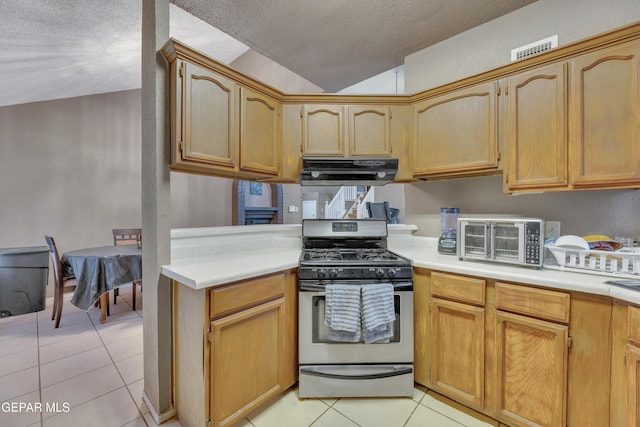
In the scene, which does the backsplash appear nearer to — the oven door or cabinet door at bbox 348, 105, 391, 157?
cabinet door at bbox 348, 105, 391, 157

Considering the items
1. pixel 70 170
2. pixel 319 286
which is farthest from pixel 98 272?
pixel 319 286

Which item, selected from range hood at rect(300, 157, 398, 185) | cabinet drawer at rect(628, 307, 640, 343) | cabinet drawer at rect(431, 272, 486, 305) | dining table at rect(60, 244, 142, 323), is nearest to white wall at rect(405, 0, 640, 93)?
range hood at rect(300, 157, 398, 185)

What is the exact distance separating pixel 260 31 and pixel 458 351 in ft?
9.28

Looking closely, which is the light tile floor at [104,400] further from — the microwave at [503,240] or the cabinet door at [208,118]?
the cabinet door at [208,118]

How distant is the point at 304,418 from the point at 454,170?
75.2 inches

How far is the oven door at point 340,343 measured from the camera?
1.68 m

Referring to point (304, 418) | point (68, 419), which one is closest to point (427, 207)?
point (304, 418)

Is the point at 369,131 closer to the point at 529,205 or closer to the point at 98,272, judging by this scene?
the point at 529,205

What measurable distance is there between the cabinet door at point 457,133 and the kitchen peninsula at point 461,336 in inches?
28.0

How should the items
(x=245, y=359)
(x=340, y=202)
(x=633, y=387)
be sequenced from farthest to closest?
(x=340, y=202) < (x=245, y=359) < (x=633, y=387)

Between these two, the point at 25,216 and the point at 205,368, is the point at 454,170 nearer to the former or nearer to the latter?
the point at 205,368

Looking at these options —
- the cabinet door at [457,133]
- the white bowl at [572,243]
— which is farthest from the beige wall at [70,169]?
the white bowl at [572,243]

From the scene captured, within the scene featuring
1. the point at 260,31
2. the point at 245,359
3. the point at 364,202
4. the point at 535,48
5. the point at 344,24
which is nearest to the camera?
the point at 245,359

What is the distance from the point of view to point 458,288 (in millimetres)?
1586
